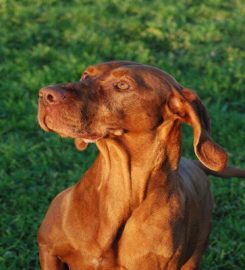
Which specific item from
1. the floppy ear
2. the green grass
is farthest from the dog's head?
the green grass

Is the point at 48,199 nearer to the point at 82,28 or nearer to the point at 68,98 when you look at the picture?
the point at 68,98

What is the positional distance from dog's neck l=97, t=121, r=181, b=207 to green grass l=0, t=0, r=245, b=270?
1.20 meters

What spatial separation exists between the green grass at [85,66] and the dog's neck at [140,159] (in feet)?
3.94

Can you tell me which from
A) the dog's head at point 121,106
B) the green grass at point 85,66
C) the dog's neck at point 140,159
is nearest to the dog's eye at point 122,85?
the dog's head at point 121,106

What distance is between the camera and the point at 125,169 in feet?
11.6

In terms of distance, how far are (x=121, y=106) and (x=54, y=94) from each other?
329mm

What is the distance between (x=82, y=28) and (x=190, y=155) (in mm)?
2718

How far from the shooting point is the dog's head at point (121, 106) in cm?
325

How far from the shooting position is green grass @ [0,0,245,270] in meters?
4.91

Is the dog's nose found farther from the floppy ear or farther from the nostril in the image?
the floppy ear

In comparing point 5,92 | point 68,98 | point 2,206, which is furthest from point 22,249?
point 5,92

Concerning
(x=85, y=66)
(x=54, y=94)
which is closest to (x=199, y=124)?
(x=54, y=94)

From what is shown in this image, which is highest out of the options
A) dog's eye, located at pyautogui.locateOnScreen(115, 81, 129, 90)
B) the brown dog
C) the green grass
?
dog's eye, located at pyautogui.locateOnScreen(115, 81, 129, 90)

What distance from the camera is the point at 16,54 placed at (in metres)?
7.09
